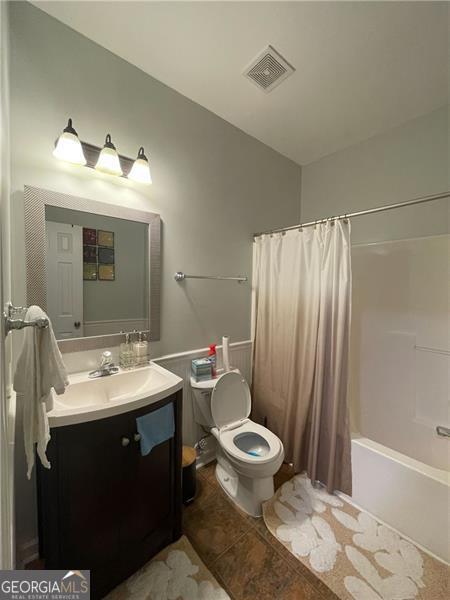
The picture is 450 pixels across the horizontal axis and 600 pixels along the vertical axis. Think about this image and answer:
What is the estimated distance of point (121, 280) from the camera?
1.47 meters

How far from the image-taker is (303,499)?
1580mm

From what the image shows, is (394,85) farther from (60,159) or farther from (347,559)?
Answer: (347,559)

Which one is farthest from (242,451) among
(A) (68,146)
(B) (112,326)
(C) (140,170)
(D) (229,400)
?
(A) (68,146)

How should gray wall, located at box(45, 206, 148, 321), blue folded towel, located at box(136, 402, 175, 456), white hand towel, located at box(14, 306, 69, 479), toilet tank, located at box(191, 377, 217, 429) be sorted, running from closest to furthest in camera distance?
white hand towel, located at box(14, 306, 69, 479) < blue folded towel, located at box(136, 402, 175, 456) < gray wall, located at box(45, 206, 148, 321) < toilet tank, located at box(191, 377, 217, 429)

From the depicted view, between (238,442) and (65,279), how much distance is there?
151 centimetres

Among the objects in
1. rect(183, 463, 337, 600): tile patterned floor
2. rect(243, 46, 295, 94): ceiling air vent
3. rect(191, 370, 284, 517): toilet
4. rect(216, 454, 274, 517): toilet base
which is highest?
rect(243, 46, 295, 94): ceiling air vent

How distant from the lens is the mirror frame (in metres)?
1.13

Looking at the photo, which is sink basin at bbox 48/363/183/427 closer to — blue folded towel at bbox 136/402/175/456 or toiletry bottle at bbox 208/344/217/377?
blue folded towel at bbox 136/402/175/456

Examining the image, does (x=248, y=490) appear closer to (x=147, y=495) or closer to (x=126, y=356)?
(x=147, y=495)

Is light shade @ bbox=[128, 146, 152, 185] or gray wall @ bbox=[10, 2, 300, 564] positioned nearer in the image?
gray wall @ bbox=[10, 2, 300, 564]

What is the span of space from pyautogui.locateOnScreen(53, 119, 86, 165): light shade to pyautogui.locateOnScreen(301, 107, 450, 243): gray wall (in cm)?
208

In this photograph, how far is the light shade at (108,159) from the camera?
125 centimetres

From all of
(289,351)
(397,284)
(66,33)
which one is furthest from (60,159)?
(397,284)

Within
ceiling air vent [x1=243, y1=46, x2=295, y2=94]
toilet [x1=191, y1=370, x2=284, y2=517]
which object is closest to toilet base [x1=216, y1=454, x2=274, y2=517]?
toilet [x1=191, y1=370, x2=284, y2=517]
